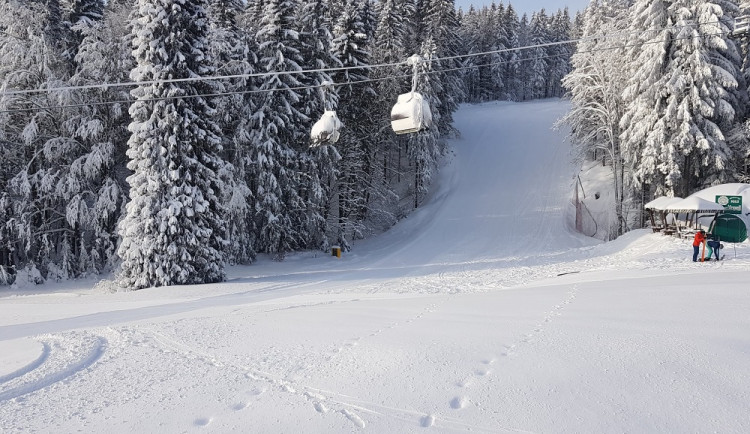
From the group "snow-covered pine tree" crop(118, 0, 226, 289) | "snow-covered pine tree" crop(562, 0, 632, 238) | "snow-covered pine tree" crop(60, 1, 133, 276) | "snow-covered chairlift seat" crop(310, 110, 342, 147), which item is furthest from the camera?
"snow-covered pine tree" crop(562, 0, 632, 238)

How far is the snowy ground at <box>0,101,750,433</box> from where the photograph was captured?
446 cm

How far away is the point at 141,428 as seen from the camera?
436 cm

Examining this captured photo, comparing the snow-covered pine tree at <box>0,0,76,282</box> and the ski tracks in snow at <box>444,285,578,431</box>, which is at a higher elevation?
the snow-covered pine tree at <box>0,0,76,282</box>

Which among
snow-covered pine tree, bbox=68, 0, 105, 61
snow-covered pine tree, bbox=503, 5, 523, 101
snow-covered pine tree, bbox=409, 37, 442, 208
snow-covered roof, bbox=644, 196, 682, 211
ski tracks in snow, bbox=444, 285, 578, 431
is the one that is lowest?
snow-covered roof, bbox=644, 196, 682, 211

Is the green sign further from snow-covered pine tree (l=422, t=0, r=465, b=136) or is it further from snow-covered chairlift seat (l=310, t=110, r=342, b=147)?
snow-covered pine tree (l=422, t=0, r=465, b=136)

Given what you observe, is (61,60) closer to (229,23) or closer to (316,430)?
(229,23)

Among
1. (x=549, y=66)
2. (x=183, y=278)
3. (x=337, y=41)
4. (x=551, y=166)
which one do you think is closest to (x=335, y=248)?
(x=183, y=278)

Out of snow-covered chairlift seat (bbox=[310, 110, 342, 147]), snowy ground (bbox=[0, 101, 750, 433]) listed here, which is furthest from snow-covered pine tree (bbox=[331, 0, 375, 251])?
snow-covered chairlift seat (bbox=[310, 110, 342, 147])

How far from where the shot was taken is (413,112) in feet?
29.4

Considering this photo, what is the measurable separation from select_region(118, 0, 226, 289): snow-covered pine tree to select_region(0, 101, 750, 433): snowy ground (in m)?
2.96

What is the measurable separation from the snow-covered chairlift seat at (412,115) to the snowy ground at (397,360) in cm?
347

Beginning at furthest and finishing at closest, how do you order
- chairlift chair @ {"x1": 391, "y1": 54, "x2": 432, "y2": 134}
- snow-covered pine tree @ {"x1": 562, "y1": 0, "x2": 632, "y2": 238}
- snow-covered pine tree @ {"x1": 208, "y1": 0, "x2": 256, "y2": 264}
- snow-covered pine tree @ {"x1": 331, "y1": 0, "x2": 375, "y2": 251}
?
snow-covered pine tree @ {"x1": 562, "y1": 0, "x2": 632, "y2": 238}
snow-covered pine tree @ {"x1": 331, "y1": 0, "x2": 375, "y2": 251}
snow-covered pine tree @ {"x1": 208, "y1": 0, "x2": 256, "y2": 264}
chairlift chair @ {"x1": 391, "y1": 54, "x2": 432, "y2": 134}

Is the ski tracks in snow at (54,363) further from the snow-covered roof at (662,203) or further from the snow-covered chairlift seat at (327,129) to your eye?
the snow-covered roof at (662,203)

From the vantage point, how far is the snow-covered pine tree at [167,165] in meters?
17.3
